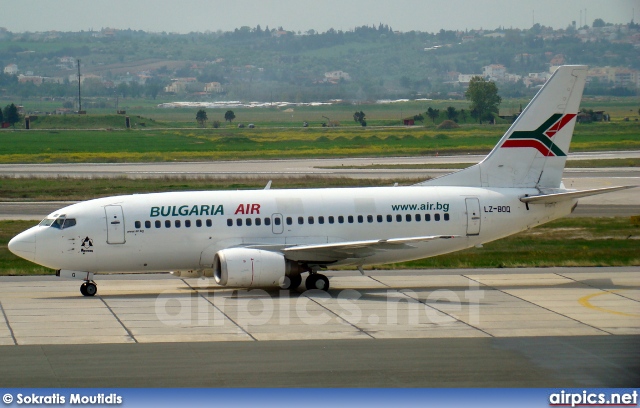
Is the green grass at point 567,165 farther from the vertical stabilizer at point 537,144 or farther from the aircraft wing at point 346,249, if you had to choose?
the aircraft wing at point 346,249

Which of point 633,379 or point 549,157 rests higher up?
point 549,157

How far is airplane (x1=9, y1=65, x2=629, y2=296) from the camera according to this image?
33.6 m

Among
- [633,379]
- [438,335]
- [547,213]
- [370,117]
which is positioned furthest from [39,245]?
[370,117]

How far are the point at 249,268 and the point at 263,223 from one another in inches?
99.0

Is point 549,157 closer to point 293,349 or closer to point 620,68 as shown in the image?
point 293,349

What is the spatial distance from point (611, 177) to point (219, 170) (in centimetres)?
3571

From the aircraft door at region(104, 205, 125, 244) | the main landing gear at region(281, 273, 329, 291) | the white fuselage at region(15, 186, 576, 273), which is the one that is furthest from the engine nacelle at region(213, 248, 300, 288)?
the aircraft door at region(104, 205, 125, 244)

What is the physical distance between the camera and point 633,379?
20.8 metres

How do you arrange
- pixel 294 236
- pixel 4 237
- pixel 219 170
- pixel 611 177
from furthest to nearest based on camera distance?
pixel 219 170, pixel 611 177, pixel 4 237, pixel 294 236

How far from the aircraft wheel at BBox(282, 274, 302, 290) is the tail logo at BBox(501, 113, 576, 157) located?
389 inches

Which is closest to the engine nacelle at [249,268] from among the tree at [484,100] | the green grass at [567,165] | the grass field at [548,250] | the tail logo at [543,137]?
the grass field at [548,250]

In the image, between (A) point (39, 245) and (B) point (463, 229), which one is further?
Result: (B) point (463, 229)

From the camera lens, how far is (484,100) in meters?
166

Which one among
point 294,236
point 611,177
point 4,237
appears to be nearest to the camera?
point 294,236
